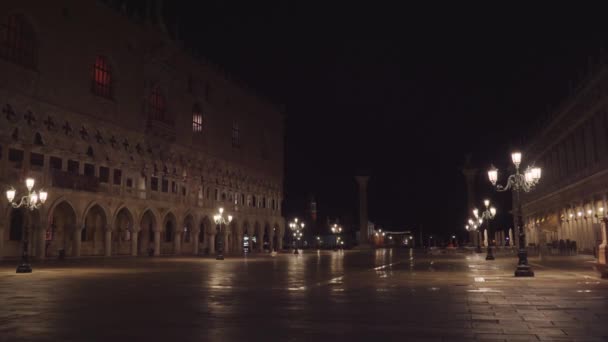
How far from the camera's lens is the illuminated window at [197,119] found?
61.1 metres

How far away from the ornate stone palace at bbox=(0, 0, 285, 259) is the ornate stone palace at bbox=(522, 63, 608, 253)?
35241 millimetres

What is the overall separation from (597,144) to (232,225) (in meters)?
41.0

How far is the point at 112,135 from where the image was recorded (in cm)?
4725

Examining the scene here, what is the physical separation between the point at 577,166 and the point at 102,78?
41.2m

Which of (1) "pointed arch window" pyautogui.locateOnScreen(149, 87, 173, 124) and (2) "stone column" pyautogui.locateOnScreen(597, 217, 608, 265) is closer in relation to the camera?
(2) "stone column" pyautogui.locateOnScreen(597, 217, 608, 265)

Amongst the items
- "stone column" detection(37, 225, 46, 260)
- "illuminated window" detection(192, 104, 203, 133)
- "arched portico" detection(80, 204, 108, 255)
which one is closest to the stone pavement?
"stone column" detection(37, 225, 46, 260)

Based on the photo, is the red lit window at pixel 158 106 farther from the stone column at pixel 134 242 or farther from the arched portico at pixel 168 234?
the stone column at pixel 134 242

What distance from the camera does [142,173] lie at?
168 feet

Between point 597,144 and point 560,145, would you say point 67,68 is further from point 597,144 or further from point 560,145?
point 560,145

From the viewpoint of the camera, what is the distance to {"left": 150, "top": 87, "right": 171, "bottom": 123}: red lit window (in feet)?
176

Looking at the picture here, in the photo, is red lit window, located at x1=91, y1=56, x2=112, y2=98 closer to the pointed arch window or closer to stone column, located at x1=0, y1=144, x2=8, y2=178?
the pointed arch window

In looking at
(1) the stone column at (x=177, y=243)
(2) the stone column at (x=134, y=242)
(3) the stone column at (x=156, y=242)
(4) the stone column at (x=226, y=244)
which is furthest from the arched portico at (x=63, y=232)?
(4) the stone column at (x=226, y=244)

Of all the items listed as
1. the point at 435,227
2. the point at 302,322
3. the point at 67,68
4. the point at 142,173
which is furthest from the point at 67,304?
the point at 435,227

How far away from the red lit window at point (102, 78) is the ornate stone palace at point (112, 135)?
0.09 metres
